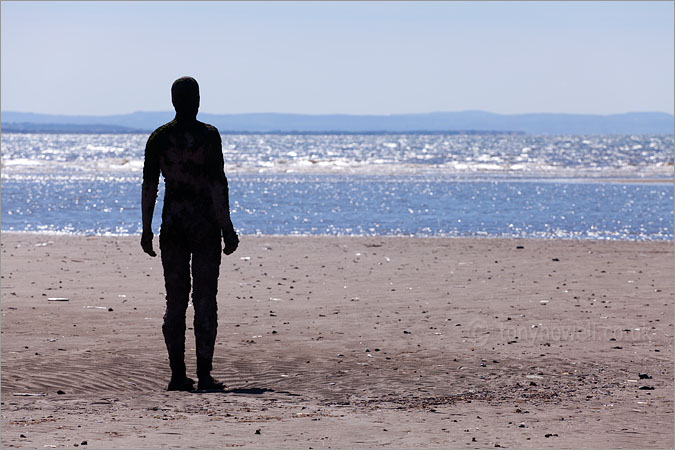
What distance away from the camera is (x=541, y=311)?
45.8 feet

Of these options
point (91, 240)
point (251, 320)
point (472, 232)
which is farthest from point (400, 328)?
point (472, 232)

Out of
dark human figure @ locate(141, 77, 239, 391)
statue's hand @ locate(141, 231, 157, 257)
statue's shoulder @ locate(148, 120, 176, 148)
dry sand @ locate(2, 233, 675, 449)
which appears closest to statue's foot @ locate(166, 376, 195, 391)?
dark human figure @ locate(141, 77, 239, 391)

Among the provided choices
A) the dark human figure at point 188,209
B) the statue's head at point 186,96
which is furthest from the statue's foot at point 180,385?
the statue's head at point 186,96

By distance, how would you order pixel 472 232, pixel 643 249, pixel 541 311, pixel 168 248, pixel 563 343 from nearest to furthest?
pixel 168 248, pixel 563 343, pixel 541 311, pixel 643 249, pixel 472 232

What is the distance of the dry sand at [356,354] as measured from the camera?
7656 millimetres

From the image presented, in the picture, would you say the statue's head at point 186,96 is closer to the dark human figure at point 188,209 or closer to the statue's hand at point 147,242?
the dark human figure at point 188,209

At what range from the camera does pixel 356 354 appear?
11.1 metres

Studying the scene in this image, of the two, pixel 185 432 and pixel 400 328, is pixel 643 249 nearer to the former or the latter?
pixel 400 328

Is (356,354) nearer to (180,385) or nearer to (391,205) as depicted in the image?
(180,385)

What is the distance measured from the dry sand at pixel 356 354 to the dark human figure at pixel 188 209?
49 cm

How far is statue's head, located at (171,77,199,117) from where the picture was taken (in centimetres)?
934

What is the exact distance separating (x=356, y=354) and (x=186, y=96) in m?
3.40

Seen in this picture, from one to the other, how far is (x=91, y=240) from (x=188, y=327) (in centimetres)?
1149

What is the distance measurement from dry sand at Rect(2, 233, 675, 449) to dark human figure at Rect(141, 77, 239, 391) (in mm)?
490
